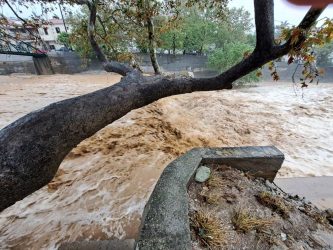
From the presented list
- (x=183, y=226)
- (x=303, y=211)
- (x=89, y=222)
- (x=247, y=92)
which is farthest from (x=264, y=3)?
(x=247, y=92)

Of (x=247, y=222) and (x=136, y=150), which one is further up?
(x=247, y=222)

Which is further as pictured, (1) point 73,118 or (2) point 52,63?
(2) point 52,63

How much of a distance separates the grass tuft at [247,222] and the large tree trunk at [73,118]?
5.05 feet

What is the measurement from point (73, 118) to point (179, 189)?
128 cm

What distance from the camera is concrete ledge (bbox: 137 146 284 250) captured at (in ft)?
5.56

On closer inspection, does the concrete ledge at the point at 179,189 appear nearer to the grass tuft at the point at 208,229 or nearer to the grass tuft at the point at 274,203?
the grass tuft at the point at 208,229

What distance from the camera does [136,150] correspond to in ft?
19.7

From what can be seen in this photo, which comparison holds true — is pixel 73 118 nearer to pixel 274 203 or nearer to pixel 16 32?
pixel 274 203

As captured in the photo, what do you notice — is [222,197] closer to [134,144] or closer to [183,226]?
[183,226]

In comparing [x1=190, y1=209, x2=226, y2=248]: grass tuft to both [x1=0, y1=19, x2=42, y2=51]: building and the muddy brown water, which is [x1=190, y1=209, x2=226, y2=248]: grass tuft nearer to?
the muddy brown water

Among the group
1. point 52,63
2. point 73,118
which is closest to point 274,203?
point 73,118

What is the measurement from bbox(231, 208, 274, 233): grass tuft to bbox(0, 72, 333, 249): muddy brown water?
2071 millimetres

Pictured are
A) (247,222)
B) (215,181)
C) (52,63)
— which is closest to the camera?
(247,222)

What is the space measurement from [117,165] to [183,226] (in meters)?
3.87
